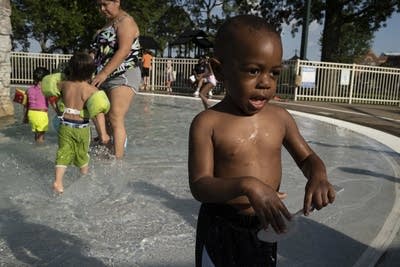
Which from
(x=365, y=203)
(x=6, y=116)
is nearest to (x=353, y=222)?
(x=365, y=203)

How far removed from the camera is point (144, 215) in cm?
278

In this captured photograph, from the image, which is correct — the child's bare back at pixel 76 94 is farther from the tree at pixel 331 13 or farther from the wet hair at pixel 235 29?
the tree at pixel 331 13

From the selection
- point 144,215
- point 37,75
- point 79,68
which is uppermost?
point 79,68

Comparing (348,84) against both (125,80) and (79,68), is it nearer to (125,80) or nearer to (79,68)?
(125,80)

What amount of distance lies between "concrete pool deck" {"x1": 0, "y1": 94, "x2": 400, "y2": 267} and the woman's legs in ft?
0.61

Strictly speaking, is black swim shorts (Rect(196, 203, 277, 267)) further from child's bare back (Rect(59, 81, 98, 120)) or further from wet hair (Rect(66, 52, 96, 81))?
wet hair (Rect(66, 52, 96, 81))

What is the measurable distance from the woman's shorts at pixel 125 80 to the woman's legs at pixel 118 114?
0.15 feet

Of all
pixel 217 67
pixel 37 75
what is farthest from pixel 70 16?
pixel 217 67

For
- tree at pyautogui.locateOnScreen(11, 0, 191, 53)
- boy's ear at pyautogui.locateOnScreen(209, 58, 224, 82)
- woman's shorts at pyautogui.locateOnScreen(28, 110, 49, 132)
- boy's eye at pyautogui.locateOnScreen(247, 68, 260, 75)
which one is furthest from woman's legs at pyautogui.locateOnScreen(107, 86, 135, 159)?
tree at pyautogui.locateOnScreen(11, 0, 191, 53)

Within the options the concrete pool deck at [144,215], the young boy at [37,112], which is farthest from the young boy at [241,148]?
the young boy at [37,112]

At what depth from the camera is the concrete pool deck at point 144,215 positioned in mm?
2250

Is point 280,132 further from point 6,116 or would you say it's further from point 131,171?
point 6,116

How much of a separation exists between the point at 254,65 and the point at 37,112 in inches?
188

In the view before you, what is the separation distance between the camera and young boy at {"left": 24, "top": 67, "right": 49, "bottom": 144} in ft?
17.7
